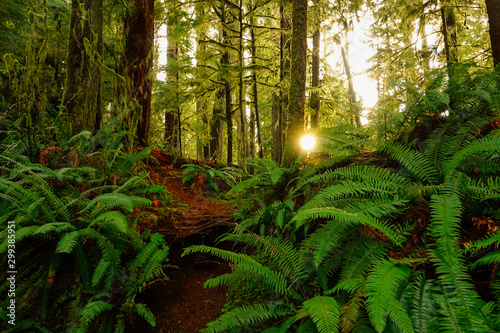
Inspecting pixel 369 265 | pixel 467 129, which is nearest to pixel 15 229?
pixel 369 265

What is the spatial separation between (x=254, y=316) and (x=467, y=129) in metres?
2.63

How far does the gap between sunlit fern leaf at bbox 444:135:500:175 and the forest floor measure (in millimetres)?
2531

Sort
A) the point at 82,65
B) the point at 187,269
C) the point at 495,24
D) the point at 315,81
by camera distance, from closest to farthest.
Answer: the point at 187,269, the point at 82,65, the point at 495,24, the point at 315,81

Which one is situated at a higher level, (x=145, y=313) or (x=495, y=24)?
(x=495, y=24)

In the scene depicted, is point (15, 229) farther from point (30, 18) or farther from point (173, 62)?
point (173, 62)

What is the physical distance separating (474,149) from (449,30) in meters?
7.33

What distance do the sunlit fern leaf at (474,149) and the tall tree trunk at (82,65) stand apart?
461 cm

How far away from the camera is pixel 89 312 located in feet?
6.59

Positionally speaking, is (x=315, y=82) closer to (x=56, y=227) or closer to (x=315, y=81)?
(x=315, y=81)

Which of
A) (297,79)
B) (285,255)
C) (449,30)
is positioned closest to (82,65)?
(297,79)

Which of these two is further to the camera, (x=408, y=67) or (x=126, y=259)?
(x=408, y=67)

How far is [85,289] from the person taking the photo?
2293 mm

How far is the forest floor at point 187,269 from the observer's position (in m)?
2.68

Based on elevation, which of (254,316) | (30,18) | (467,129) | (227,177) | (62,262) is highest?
(30,18)
